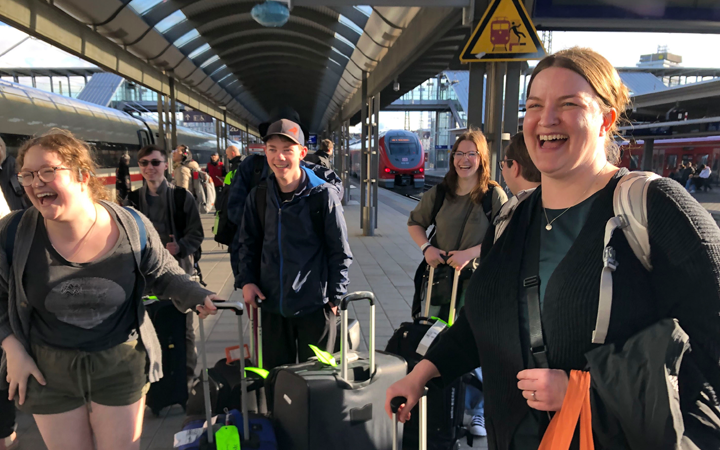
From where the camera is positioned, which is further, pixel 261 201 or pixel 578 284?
pixel 261 201

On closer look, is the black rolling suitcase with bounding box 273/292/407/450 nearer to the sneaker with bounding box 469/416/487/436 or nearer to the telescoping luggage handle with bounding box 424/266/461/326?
the telescoping luggage handle with bounding box 424/266/461/326

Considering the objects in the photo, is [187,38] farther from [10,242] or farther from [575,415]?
[575,415]

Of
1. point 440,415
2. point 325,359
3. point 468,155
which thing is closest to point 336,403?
point 325,359

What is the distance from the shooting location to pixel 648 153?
28.3 meters

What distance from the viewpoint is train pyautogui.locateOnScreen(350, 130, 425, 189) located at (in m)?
25.9

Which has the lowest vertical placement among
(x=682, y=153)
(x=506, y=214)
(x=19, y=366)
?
(x=19, y=366)

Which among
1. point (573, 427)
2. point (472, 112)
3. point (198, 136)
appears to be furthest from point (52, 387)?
point (198, 136)

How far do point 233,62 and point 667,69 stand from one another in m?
41.8

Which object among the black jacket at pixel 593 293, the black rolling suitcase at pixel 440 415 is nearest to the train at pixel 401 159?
the black rolling suitcase at pixel 440 415

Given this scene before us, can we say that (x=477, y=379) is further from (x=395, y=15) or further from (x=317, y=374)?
(x=395, y=15)

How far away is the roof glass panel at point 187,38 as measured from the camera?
8.43 meters

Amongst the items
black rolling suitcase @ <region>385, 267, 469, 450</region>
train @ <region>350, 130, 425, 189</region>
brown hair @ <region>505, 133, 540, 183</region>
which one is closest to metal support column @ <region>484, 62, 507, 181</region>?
brown hair @ <region>505, 133, 540, 183</region>

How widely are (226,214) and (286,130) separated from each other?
1.76 metres

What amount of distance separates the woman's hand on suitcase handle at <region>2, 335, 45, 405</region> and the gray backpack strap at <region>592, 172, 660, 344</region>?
203 centimetres
